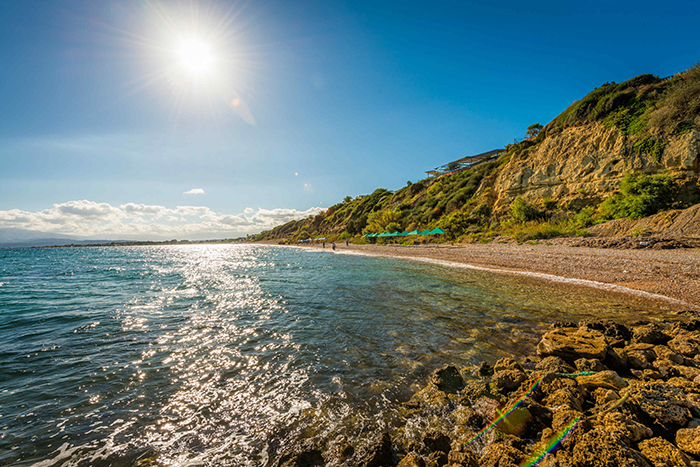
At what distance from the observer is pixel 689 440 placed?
285 cm

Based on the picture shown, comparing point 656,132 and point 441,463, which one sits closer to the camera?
point 441,463

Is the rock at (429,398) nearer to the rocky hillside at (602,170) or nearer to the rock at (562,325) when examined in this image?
the rock at (562,325)

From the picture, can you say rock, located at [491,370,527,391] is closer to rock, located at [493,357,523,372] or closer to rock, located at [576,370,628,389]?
rock, located at [493,357,523,372]

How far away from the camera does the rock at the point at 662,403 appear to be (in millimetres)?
3258

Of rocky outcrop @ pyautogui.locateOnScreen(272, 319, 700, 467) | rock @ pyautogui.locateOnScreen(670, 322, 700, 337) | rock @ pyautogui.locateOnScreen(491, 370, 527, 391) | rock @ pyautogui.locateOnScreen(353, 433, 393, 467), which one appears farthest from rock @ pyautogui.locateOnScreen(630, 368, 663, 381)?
rock @ pyautogui.locateOnScreen(353, 433, 393, 467)

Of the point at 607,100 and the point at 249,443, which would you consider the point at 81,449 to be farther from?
the point at 607,100

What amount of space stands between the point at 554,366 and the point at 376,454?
4.03 m

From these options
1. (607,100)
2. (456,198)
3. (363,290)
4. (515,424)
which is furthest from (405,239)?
(515,424)

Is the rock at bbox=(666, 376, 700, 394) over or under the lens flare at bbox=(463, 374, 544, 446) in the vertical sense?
over

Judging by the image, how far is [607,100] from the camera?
30.3 metres

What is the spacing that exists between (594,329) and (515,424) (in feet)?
17.1

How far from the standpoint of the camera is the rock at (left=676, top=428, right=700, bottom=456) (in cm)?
276

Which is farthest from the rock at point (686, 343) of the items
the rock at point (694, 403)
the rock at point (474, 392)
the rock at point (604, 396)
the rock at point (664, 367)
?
the rock at point (474, 392)

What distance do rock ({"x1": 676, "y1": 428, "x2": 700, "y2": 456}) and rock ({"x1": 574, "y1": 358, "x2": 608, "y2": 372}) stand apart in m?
2.14
